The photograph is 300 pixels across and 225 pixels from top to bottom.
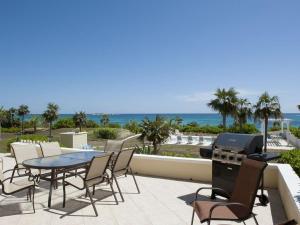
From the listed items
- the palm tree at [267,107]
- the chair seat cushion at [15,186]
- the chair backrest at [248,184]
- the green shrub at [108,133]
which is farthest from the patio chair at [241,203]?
the green shrub at [108,133]

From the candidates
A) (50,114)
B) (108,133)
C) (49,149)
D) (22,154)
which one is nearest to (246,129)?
(108,133)

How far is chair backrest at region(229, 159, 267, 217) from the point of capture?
2.95 meters

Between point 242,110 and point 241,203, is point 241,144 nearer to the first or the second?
point 241,203

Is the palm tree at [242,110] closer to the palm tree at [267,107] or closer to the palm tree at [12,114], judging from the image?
the palm tree at [267,107]

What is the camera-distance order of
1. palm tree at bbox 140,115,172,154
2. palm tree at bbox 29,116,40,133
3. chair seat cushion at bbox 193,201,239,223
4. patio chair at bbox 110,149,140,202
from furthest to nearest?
palm tree at bbox 29,116,40,133 < palm tree at bbox 140,115,172,154 < patio chair at bbox 110,149,140,202 < chair seat cushion at bbox 193,201,239,223

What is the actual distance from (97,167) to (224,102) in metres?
26.5

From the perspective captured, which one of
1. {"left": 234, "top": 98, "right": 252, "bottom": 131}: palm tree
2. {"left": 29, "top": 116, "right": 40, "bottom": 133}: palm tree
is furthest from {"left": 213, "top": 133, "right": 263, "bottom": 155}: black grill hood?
{"left": 29, "top": 116, "right": 40, "bottom": 133}: palm tree

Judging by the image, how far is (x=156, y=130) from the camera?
12.1m

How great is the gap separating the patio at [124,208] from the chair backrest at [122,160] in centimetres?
48

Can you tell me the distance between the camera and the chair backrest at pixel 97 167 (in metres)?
4.08

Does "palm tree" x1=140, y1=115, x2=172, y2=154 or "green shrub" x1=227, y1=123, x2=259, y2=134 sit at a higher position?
"palm tree" x1=140, y1=115, x2=172, y2=154

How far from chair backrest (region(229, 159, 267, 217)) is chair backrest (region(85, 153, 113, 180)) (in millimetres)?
1969

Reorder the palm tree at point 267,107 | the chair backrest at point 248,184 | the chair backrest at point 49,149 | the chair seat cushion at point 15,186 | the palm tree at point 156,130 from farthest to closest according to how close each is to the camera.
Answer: the palm tree at point 267,107 → the palm tree at point 156,130 → the chair backrest at point 49,149 → the chair seat cushion at point 15,186 → the chair backrest at point 248,184

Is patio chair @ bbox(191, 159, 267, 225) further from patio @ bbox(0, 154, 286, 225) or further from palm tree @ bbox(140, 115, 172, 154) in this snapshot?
palm tree @ bbox(140, 115, 172, 154)
